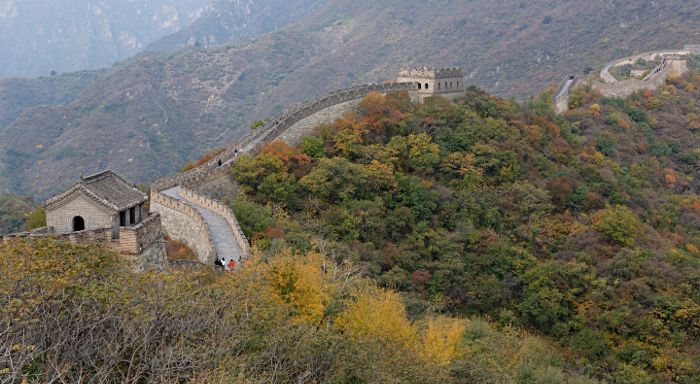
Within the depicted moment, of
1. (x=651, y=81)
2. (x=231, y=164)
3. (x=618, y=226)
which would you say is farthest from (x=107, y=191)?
(x=651, y=81)

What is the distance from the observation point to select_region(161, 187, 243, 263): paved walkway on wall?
2178cm

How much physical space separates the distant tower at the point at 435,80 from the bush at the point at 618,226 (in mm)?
17348

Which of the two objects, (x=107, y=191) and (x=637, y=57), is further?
(x=637, y=57)

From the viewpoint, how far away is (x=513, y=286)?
108 feet

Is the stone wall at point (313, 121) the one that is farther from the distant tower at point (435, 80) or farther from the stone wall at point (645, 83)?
the stone wall at point (645, 83)

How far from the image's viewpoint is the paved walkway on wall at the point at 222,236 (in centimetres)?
2178

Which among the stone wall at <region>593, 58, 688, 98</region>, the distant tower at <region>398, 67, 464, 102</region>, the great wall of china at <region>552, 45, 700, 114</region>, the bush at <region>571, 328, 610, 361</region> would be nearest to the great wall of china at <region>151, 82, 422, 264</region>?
the distant tower at <region>398, 67, 464, 102</region>

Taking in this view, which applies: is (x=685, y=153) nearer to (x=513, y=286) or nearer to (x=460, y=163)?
(x=460, y=163)

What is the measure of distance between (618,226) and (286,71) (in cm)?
12191

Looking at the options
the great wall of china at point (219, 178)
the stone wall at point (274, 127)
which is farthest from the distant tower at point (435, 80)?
the stone wall at point (274, 127)

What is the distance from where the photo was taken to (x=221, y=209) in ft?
88.9

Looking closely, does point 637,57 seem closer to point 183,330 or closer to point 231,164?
point 231,164

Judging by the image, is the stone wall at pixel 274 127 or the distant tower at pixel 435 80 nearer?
the stone wall at pixel 274 127

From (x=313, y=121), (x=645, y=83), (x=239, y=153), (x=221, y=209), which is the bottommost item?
(x=221, y=209)
